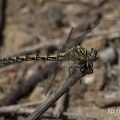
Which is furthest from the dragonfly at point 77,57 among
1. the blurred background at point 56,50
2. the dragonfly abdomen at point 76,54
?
the blurred background at point 56,50

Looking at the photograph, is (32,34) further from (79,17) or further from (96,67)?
(96,67)

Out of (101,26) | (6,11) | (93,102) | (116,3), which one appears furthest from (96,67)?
(6,11)

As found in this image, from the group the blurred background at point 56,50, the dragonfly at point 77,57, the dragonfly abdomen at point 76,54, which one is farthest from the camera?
the blurred background at point 56,50

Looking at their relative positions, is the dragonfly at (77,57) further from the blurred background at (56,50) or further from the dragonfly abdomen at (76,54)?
the blurred background at (56,50)

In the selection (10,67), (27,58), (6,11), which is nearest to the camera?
(27,58)

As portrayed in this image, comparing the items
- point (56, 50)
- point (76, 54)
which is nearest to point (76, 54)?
point (76, 54)

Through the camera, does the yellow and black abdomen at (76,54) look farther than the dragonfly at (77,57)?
Yes

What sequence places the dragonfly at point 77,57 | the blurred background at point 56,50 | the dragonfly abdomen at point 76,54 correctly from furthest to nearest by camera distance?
1. the blurred background at point 56,50
2. the dragonfly abdomen at point 76,54
3. the dragonfly at point 77,57

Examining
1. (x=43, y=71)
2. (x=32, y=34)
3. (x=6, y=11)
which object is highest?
(x=6, y=11)

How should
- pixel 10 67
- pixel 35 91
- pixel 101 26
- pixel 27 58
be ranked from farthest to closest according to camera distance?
pixel 101 26
pixel 10 67
pixel 35 91
pixel 27 58
